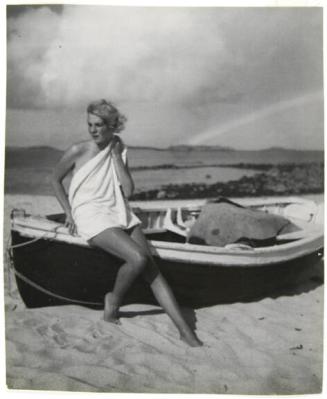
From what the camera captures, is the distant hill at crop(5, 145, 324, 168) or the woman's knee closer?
the woman's knee

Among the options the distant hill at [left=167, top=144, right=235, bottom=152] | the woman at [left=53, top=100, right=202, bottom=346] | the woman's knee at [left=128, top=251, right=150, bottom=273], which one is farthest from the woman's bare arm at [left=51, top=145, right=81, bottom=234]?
the distant hill at [left=167, top=144, right=235, bottom=152]

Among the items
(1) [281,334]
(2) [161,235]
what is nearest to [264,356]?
(1) [281,334]

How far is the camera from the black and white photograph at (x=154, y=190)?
387cm

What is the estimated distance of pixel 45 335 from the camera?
392cm

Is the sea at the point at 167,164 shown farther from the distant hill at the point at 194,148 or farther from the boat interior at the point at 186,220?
the boat interior at the point at 186,220

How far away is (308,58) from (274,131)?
61cm

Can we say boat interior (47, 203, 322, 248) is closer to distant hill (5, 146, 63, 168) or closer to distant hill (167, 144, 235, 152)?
distant hill (167, 144, 235, 152)

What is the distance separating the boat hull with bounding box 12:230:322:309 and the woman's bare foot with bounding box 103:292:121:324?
0.05m

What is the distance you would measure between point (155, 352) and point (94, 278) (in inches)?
27.5

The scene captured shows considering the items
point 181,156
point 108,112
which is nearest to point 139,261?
point 181,156

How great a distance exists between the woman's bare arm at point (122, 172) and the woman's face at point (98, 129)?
94mm

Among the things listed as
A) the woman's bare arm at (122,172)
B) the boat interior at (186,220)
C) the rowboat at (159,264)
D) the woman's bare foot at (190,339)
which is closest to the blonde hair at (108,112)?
the woman's bare arm at (122,172)

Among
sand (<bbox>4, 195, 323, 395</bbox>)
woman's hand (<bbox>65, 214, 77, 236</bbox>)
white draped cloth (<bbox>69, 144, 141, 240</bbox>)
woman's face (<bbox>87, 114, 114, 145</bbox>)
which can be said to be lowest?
sand (<bbox>4, 195, 323, 395</bbox>)

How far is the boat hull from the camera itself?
12.6ft
